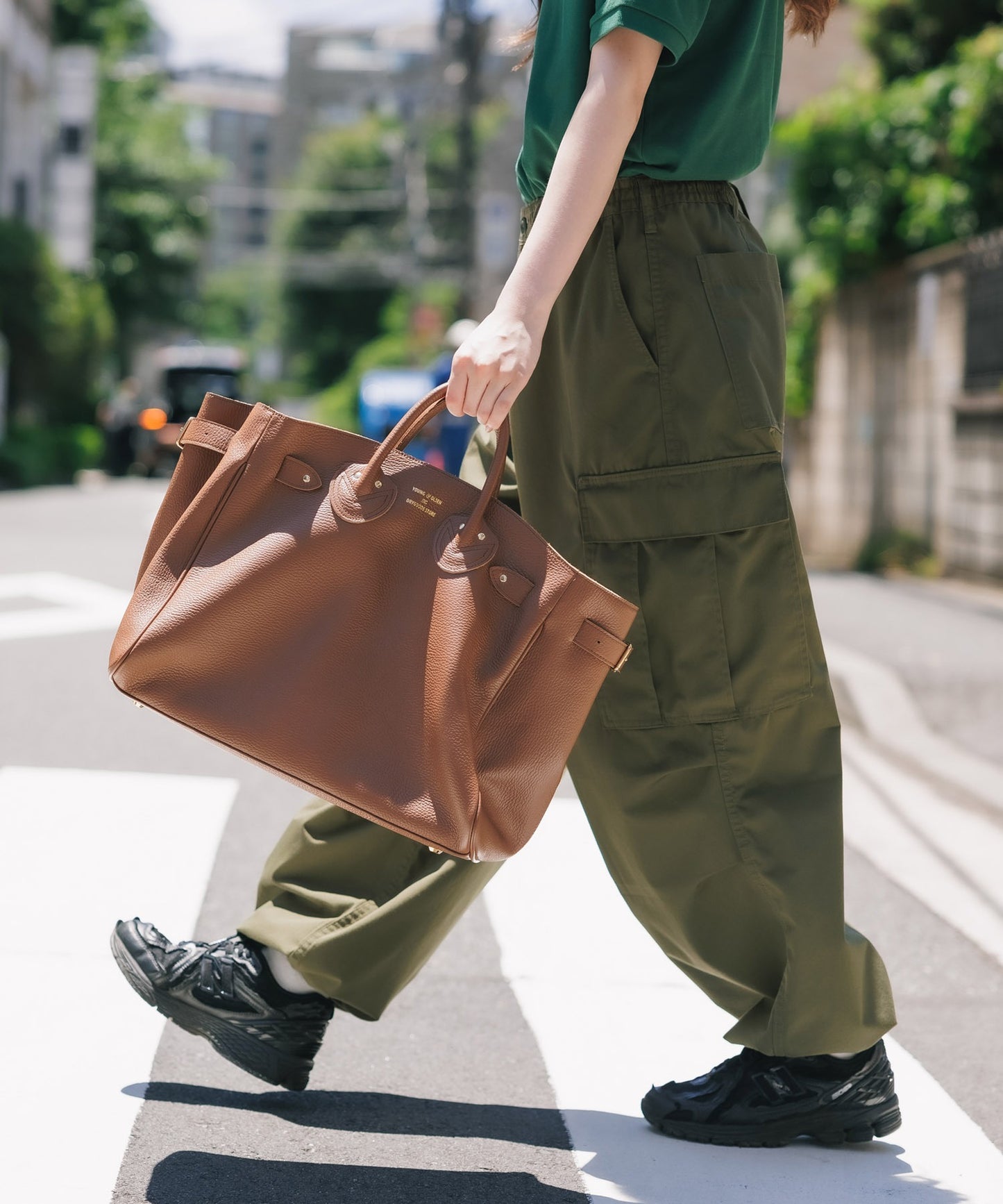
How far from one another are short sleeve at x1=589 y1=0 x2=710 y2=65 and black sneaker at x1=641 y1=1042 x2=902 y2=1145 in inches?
53.4

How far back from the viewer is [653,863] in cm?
212

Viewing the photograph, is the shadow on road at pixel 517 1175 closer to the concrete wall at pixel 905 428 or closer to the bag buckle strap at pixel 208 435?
the bag buckle strap at pixel 208 435

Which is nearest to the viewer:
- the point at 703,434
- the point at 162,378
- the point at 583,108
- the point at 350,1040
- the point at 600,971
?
the point at 583,108

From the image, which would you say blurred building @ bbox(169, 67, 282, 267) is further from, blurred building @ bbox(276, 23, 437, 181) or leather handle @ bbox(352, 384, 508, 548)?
leather handle @ bbox(352, 384, 508, 548)

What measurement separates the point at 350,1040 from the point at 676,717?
100 cm

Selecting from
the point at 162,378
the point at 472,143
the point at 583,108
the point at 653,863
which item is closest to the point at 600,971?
the point at 653,863

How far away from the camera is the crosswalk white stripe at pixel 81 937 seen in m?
2.17

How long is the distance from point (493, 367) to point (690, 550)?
0.38 meters

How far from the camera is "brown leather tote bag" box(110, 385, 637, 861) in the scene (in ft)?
6.30

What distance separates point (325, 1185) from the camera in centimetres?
210

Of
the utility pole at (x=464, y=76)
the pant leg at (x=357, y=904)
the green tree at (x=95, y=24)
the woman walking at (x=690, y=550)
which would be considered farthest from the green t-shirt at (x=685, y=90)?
the green tree at (x=95, y=24)

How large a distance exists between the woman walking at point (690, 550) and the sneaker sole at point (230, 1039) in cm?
14

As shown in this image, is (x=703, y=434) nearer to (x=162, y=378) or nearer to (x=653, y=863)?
(x=653, y=863)

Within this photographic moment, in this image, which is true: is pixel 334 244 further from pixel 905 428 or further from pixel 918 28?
pixel 905 428
